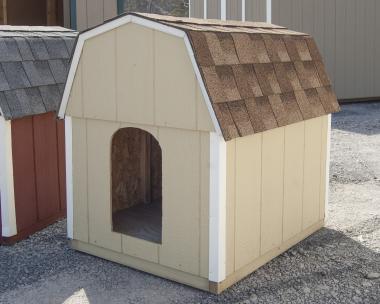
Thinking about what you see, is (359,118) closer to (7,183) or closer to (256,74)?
(256,74)

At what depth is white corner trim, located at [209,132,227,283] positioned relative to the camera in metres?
3.88

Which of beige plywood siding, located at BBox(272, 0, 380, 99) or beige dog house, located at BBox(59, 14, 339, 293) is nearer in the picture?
beige dog house, located at BBox(59, 14, 339, 293)

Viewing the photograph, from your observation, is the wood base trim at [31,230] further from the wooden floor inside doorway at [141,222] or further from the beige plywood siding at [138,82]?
the beige plywood siding at [138,82]

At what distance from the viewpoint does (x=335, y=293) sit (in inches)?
160

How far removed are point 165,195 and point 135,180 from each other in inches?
53.4

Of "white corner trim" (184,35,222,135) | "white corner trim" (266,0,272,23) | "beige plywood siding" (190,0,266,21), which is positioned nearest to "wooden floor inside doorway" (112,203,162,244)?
"white corner trim" (184,35,222,135)

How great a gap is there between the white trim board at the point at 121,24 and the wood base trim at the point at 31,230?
112 cm

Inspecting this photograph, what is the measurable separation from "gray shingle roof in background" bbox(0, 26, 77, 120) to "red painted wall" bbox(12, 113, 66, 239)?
0.14m

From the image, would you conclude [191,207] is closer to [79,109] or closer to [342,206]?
[79,109]

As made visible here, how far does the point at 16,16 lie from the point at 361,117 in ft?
24.3

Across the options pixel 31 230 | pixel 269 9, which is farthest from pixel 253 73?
pixel 269 9

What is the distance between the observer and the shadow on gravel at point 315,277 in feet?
13.1

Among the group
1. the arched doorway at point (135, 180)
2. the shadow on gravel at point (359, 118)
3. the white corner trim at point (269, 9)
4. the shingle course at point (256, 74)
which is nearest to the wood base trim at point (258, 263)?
the arched doorway at point (135, 180)

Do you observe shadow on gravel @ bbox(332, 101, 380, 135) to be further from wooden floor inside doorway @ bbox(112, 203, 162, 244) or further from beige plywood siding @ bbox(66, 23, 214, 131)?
beige plywood siding @ bbox(66, 23, 214, 131)
